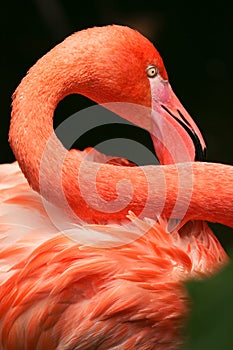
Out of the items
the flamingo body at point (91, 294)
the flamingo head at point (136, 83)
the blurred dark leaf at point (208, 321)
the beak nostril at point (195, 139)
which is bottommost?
the flamingo body at point (91, 294)

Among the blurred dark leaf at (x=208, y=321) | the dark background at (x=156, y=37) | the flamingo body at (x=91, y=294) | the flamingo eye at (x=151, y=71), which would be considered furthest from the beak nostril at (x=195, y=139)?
the dark background at (x=156, y=37)

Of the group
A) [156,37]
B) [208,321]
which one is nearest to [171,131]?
[208,321]

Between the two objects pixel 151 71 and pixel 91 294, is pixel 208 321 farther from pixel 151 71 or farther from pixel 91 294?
pixel 151 71

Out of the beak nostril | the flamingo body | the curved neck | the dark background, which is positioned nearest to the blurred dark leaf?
the flamingo body

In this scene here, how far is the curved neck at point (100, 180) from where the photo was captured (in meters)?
1.80

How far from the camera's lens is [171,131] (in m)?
2.06

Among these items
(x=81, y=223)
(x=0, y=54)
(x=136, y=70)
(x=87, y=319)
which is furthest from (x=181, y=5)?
(x=87, y=319)

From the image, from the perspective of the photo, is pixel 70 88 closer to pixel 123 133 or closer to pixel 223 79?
pixel 123 133

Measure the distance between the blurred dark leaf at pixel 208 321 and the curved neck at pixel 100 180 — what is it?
144cm

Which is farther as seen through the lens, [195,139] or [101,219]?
[195,139]

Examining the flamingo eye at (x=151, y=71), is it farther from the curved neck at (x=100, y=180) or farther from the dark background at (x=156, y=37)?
the dark background at (x=156, y=37)

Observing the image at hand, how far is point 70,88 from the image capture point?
1952 mm

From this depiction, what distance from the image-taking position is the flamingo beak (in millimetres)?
2031

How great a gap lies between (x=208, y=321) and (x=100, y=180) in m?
1.46
